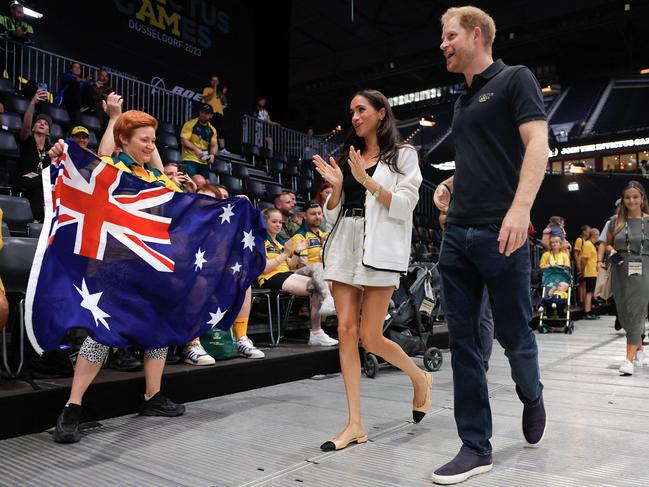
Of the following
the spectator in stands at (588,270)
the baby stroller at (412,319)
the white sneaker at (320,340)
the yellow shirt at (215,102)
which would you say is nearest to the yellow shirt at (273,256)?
the white sneaker at (320,340)

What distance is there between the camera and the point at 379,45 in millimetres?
18219

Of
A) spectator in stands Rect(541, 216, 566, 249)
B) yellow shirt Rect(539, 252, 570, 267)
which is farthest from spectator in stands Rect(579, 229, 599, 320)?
yellow shirt Rect(539, 252, 570, 267)

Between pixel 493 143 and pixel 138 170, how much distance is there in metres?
2.02

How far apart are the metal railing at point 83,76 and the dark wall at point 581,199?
1117 cm

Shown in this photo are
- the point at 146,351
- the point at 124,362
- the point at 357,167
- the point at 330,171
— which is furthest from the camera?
the point at 124,362

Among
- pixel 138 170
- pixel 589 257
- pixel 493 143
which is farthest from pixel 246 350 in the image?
pixel 589 257

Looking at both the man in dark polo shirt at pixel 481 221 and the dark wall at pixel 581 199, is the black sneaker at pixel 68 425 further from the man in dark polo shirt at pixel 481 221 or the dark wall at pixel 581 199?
the dark wall at pixel 581 199

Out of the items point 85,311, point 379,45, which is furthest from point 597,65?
point 85,311

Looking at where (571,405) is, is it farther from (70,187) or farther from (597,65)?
(597,65)

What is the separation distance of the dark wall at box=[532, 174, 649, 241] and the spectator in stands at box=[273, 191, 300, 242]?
41.4 ft

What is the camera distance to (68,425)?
252 centimetres

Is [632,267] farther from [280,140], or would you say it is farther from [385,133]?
[280,140]

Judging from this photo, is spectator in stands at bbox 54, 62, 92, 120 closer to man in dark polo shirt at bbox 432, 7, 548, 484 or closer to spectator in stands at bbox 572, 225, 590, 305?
man in dark polo shirt at bbox 432, 7, 548, 484

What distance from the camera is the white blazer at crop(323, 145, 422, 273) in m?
2.53
